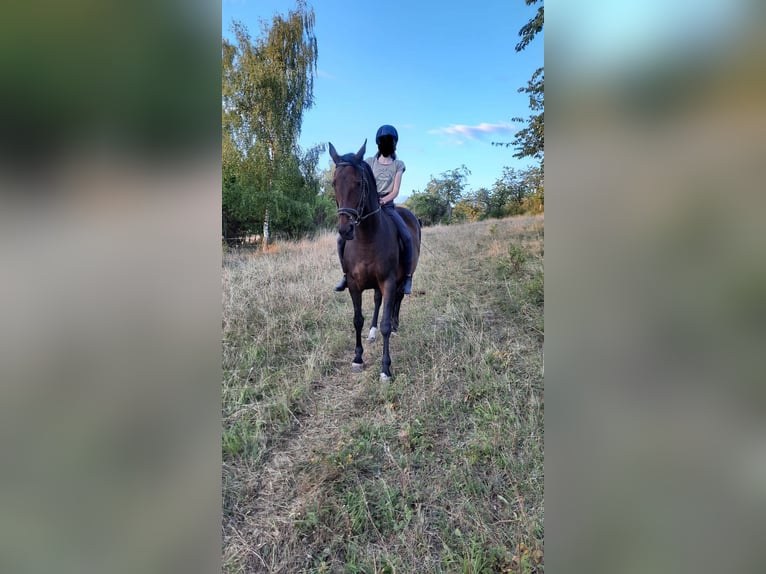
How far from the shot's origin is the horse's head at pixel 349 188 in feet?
10.4

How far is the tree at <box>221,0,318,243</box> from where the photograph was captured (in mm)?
8328

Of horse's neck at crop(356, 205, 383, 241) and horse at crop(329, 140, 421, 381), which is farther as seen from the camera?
horse's neck at crop(356, 205, 383, 241)

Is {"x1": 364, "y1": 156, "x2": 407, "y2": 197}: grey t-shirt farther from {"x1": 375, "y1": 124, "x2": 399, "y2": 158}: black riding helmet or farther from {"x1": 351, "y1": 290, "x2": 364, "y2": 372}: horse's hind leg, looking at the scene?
{"x1": 351, "y1": 290, "x2": 364, "y2": 372}: horse's hind leg

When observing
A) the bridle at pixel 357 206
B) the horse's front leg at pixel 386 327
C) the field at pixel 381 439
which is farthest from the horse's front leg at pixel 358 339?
the bridle at pixel 357 206

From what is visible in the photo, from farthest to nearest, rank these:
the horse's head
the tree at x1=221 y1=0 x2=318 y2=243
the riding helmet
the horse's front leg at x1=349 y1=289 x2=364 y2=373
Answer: the tree at x1=221 y1=0 x2=318 y2=243 < the riding helmet < the horse's front leg at x1=349 y1=289 x2=364 y2=373 < the horse's head

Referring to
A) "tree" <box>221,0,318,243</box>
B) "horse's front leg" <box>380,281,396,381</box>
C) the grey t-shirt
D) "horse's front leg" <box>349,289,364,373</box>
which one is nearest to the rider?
the grey t-shirt

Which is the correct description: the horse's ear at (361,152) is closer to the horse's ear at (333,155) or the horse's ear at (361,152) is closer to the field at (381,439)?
the horse's ear at (333,155)

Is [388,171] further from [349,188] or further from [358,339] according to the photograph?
[358,339]

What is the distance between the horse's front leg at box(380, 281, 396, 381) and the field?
0.43ft

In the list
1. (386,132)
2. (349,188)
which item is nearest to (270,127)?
(386,132)

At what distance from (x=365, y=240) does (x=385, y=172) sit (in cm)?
122
